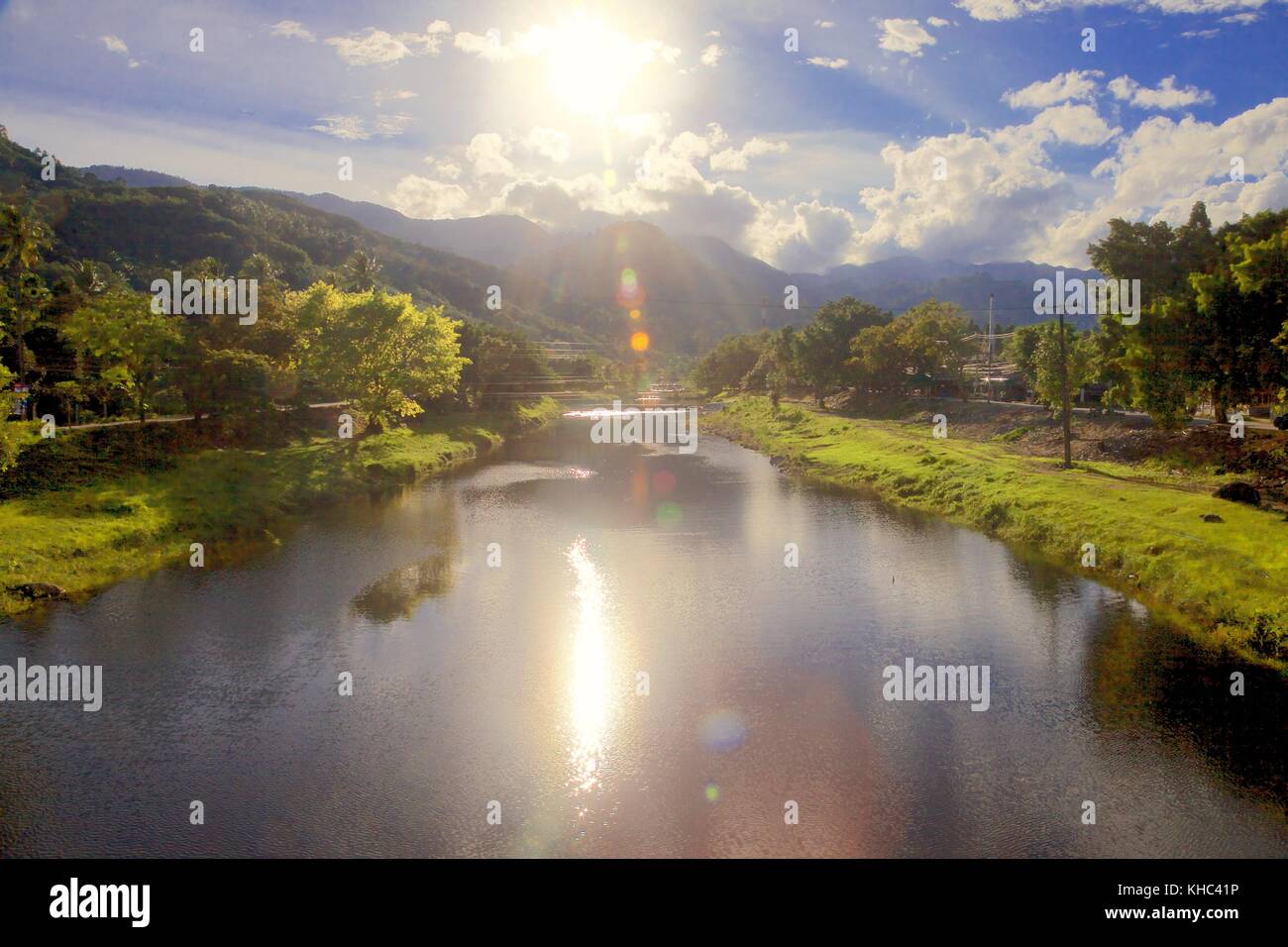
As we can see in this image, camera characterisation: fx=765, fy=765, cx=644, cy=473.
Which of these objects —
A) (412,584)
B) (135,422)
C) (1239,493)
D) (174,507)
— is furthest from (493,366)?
(1239,493)

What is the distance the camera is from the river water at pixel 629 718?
62.0 ft

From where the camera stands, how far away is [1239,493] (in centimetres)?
4006

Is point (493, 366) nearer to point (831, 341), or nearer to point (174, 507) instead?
point (831, 341)

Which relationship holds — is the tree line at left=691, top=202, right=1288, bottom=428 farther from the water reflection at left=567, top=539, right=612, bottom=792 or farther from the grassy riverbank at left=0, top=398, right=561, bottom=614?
the grassy riverbank at left=0, top=398, right=561, bottom=614

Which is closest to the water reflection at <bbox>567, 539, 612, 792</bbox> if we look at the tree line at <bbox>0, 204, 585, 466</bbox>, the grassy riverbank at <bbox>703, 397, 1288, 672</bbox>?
the grassy riverbank at <bbox>703, 397, 1288, 672</bbox>

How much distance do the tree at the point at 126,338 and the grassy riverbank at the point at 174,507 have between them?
736 centimetres

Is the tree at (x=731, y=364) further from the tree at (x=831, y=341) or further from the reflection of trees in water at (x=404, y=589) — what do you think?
the reflection of trees in water at (x=404, y=589)

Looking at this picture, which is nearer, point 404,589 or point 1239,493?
point 404,589

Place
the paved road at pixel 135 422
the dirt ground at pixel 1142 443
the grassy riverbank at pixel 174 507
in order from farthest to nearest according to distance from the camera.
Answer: the paved road at pixel 135 422 → the dirt ground at pixel 1142 443 → the grassy riverbank at pixel 174 507

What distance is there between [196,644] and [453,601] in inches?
423

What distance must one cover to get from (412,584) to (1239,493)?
43.4 meters

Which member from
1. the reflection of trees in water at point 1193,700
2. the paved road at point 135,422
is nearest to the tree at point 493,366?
the paved road at point 135,422

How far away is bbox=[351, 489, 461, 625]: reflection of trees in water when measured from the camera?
35.3 m
